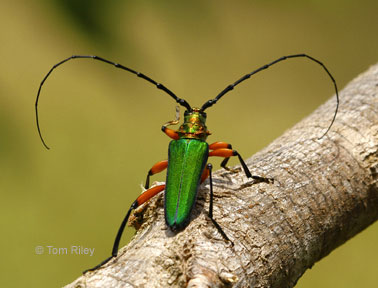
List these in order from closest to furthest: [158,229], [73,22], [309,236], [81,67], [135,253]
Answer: [135,253], [158,229], [309,236], [73,22], [81,67]

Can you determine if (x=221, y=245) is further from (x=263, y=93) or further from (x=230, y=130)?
(x=263, y=93)

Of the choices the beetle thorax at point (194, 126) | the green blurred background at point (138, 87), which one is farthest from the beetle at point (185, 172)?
the green blurred background at point (138, 87)

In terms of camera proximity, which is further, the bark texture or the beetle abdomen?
the beetle abdomen

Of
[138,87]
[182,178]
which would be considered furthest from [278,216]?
[138,87]

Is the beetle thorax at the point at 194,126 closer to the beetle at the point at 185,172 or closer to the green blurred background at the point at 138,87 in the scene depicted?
the beetle at the point at 185,172

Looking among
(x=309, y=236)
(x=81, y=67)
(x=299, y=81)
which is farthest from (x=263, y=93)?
(x=309, y=236)

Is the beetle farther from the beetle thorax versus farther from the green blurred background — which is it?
the green blurred background

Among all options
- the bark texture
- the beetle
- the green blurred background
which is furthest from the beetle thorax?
the green blurred background
